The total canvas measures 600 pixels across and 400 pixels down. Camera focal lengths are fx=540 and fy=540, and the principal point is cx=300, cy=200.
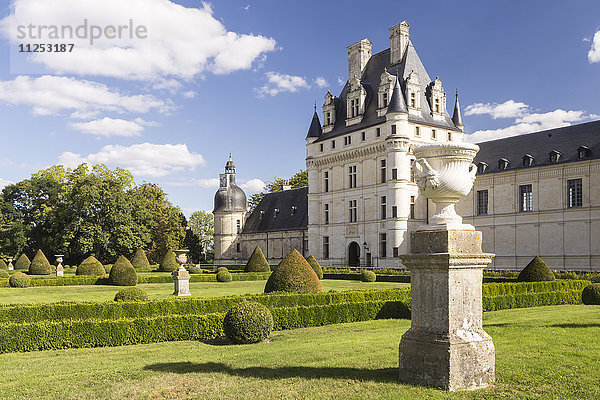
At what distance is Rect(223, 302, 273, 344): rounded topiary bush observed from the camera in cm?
1188

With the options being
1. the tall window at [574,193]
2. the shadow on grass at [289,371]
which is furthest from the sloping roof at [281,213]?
the shadow on grass at [289,371]

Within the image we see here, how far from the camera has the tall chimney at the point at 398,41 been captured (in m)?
46.3

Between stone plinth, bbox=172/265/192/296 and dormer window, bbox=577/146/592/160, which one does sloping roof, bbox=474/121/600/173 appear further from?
stone plinth, bbox=172/265/192/296

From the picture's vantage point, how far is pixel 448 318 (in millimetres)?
6605

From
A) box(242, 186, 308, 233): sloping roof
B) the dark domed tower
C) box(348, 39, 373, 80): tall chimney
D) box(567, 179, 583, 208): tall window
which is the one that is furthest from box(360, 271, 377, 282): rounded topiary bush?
the dark domed tower

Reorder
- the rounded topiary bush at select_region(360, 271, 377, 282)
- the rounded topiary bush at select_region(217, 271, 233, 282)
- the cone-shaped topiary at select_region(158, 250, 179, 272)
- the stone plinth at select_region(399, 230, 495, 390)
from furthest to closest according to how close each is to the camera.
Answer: the cone-shaped topiary at select_region(158, 250, 179, 272) < the rounded topiary bush at select_region(217, 271, 233, 282) < the rounded topiary bush at select_region(360, 271, 377, 282) < the stone plinth at select_region(399, 230, 495, 390)

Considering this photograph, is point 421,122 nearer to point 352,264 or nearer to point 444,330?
point 352,264

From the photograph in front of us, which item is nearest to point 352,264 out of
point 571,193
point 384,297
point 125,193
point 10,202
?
point 571,193

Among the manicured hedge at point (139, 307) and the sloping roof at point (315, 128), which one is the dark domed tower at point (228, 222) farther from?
the manicured hedge at point (139, 307)

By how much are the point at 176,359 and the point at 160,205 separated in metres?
54.0

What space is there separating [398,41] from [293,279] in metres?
34.1

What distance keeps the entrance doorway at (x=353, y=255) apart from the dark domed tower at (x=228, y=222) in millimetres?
19191

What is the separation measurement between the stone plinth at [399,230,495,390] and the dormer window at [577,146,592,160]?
33.3 m

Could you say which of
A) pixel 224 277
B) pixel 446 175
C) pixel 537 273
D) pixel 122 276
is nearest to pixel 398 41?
pixel 224 277
